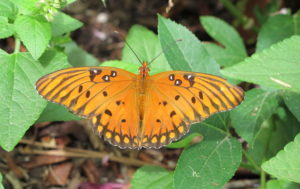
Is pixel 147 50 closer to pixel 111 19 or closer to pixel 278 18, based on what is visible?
pixel 278 18

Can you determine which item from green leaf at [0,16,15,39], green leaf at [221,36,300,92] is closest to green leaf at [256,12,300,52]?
green leaf at [221,36,300,92]

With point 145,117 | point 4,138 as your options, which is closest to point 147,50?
point 145,117

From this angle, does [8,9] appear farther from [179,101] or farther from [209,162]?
[209,162]

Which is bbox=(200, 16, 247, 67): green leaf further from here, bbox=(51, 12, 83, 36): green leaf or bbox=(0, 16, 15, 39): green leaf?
bbox=(0, 16, 15, 39): green leaf

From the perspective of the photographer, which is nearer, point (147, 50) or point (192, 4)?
point (147, 50)

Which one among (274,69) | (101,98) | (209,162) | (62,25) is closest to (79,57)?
(62,25)

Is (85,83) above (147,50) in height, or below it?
below
